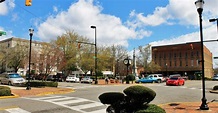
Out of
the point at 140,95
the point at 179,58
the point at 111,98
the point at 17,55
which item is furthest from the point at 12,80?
the point at 179,58

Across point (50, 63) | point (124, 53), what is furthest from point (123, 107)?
point (124, 53)

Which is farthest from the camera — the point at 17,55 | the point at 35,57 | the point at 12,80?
the point at 17,55

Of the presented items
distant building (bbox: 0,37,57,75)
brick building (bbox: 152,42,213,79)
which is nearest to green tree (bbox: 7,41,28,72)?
distant building (bbox: 0,37,57,75)

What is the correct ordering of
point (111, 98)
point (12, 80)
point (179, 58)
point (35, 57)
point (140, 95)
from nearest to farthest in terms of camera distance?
point (140, 95), point (111, 98), point (12, 80), point (35, 57), point (179, 58)

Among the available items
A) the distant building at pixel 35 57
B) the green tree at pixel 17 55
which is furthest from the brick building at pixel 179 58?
the green tree at pixel 17 55

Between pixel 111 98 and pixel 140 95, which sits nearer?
pixel 140 95

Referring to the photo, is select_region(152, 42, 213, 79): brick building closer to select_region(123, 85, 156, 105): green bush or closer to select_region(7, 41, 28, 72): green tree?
select_region(7, 41, 28, 72): green tree

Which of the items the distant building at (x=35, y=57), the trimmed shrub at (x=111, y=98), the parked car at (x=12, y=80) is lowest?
the parked car at (x=12, y=80)

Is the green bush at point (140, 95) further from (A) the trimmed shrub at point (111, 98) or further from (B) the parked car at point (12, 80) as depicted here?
(B) the parked car at point (12, 80)

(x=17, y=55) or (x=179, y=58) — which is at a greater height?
(x=179, y=58)

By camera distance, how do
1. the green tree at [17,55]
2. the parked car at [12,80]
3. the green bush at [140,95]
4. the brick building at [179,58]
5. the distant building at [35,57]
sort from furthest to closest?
1. the brick building at [179,58]
2. the green tree at [17,55]
3. the distant building at [35,57]
4. the parked car at [12,80]
5. the green bush at [140,95]

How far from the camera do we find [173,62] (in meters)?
89.9

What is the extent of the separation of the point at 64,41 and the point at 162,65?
168 feet

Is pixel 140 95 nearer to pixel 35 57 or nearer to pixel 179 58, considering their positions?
pixel 35 57
